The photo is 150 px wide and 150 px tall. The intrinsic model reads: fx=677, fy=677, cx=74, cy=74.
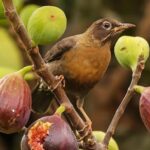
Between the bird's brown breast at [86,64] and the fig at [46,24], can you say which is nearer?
the fig at [46,24]

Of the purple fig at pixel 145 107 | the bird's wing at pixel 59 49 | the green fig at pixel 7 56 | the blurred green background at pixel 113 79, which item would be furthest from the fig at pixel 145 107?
the blurred green background at pixel 113 79

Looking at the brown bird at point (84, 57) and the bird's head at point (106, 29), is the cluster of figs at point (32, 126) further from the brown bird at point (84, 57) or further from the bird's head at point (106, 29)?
the bird's head at point (106, 29)

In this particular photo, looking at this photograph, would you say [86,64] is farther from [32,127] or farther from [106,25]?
[32,127]

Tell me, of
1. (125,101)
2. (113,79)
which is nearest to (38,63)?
(125,101)

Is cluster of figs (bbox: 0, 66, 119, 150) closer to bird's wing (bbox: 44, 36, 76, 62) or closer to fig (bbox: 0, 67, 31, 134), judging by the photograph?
fig (bbox: 0, 67, 31, 134)

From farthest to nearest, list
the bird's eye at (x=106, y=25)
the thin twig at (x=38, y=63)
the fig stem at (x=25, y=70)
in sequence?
the bird's eye at (x=106, y=25)
the fig stem at (x=25, y=70)
the thin twig at (x=38, y=63)

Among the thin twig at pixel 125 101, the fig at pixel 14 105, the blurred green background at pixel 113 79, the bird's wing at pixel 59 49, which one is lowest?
the blurred green background at pixel 113 79

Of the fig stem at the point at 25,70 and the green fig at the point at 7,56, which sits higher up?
the fig stem at the point at 25,70
